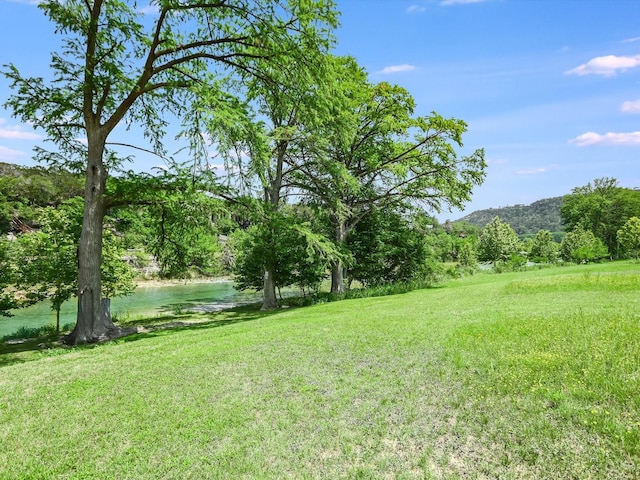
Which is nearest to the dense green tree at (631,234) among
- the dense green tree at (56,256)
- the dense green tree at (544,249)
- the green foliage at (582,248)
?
the green foliage at (582,248)

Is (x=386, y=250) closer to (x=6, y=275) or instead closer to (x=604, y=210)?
(x=6, y=275)

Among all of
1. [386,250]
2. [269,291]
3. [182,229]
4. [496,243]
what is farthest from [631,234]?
[182,229]

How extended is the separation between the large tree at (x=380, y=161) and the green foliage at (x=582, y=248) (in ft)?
98.0

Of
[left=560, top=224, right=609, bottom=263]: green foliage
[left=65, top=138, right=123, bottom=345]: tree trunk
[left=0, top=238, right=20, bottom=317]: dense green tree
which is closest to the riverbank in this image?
[left=0, top=238, right=20, bottom=317]: dense green tree

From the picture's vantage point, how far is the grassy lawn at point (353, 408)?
3.77 m

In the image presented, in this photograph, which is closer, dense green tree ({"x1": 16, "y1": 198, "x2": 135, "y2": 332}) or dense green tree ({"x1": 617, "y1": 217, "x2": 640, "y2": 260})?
dense green tree ({"x1": 16, "y1": 198, "x2": 135, "y2": 332})

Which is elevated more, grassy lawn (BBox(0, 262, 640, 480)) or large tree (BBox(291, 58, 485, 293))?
large tree (BBox(291, 58, 485, 293))

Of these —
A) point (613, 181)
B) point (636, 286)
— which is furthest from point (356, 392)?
point (613, 181)

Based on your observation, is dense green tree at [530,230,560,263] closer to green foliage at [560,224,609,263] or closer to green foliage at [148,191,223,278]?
green foliage at [560,224,609,263]

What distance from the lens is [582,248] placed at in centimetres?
4328

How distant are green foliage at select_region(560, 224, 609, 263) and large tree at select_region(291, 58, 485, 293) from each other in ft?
98.0

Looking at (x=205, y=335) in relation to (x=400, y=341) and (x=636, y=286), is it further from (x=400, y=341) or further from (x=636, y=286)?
(x=636, y=286)

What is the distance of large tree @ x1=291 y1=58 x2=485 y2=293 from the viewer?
19578 millimetres

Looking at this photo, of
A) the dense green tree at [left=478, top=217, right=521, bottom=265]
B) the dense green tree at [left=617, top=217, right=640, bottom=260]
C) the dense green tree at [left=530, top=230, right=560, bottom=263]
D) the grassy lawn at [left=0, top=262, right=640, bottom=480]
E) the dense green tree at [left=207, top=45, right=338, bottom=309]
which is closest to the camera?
the grassy lawn at [left=0, top=262, right=640, bottom=480]
